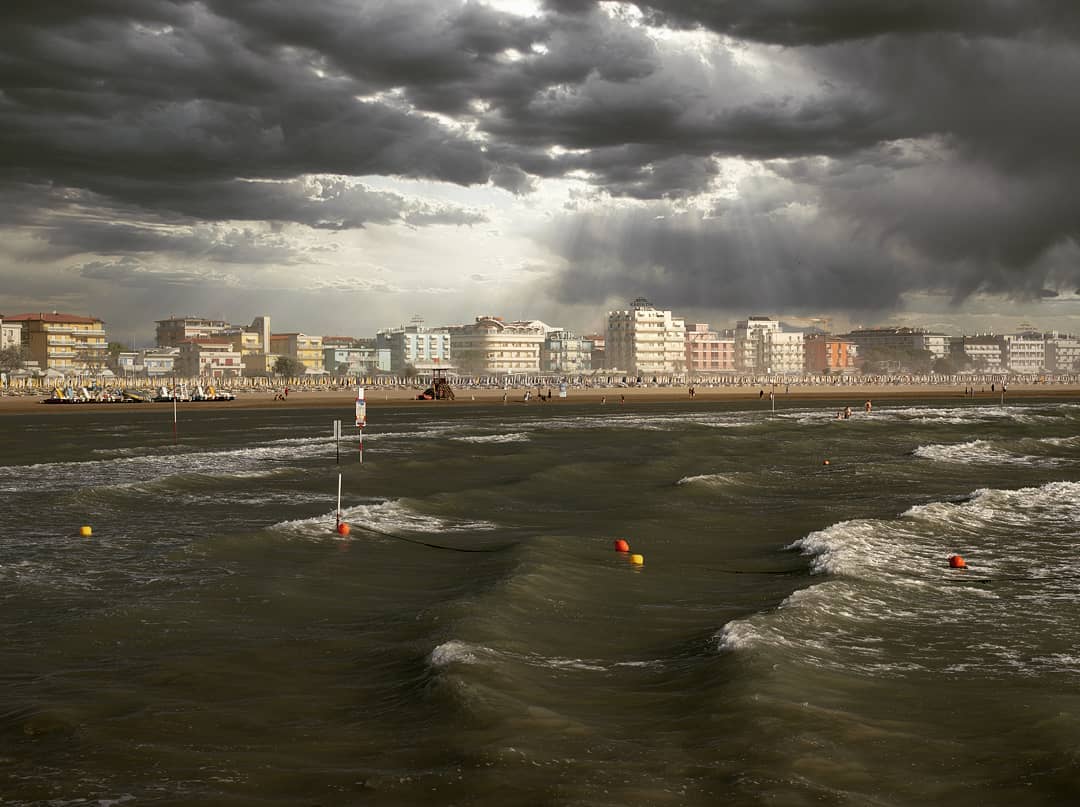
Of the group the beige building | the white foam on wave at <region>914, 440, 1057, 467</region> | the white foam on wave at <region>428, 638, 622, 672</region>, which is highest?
the beige building

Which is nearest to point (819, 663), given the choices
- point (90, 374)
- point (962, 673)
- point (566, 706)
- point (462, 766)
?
point (962, 673)

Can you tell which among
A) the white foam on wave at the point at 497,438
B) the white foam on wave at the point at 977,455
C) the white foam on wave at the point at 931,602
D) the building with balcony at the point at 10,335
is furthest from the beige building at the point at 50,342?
the white foam on wave at the point at 931,602

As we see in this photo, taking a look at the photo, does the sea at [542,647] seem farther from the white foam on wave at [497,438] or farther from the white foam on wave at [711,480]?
the white foam on wave at [497,438]

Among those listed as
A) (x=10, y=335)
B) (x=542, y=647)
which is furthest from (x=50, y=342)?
(x=542, y=647)

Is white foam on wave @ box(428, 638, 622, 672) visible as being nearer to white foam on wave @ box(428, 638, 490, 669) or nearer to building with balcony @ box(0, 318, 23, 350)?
white foam on wave @ box(428, 638, 490, 669)

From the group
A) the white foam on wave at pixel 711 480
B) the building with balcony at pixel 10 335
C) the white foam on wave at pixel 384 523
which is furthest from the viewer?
the building with balcony at pixel 10 335

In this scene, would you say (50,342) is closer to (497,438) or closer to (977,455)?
(497,438)

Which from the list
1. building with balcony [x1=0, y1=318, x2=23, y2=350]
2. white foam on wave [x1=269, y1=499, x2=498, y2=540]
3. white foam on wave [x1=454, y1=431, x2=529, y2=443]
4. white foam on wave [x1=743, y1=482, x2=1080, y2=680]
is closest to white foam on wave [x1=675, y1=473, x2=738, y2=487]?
white foam on wave [x1=743, y1=482, x2=1080, y2=680]

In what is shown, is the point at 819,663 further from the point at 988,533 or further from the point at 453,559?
the point at 988,533
